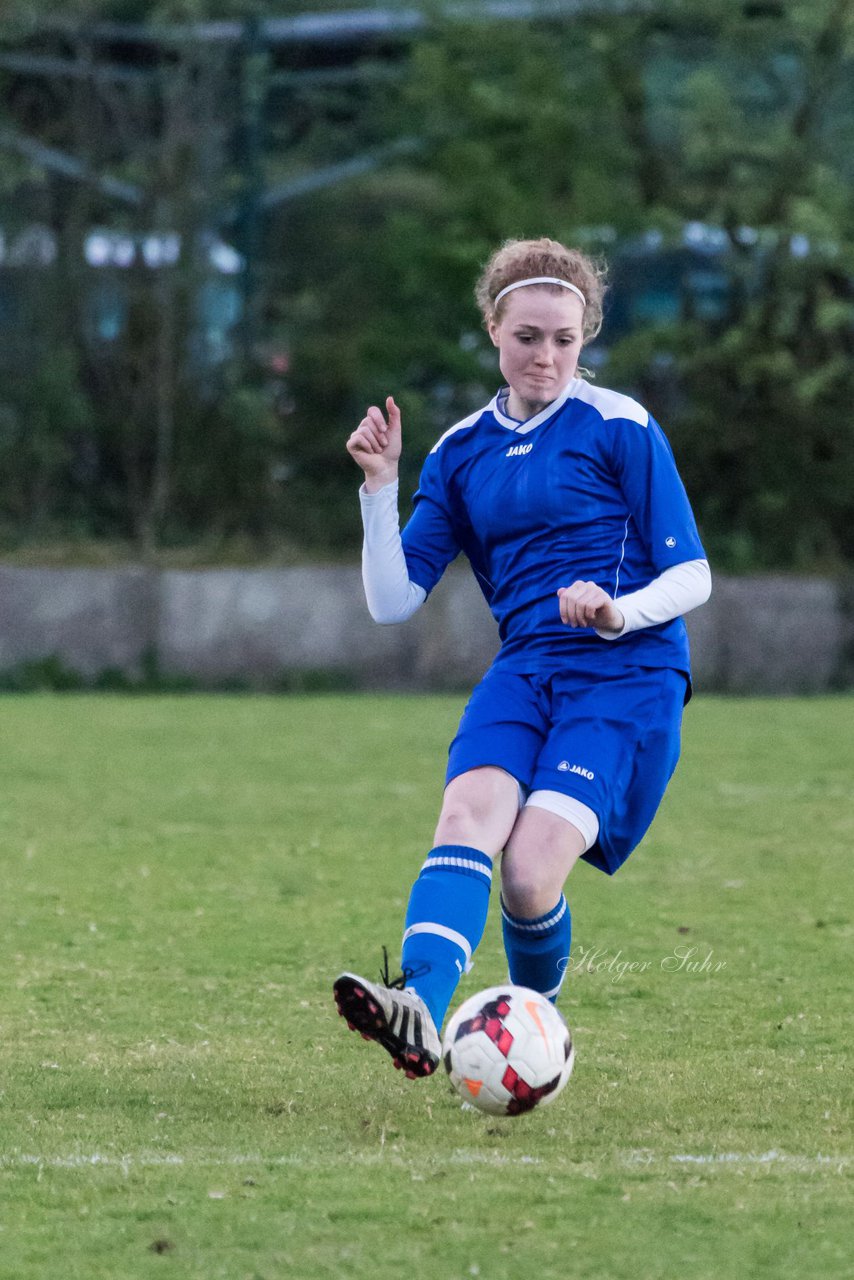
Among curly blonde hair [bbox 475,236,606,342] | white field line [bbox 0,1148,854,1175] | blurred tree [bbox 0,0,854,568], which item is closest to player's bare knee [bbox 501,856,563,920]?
white field line [bbox 0,1148,854,1175]

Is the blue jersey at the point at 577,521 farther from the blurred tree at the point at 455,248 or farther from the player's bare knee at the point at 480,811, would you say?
the blurred tree at the point at 455,248

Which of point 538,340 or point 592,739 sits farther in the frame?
point 538,340

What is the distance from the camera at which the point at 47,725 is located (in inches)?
493

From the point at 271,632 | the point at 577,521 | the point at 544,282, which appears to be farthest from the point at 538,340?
the point at 271,632

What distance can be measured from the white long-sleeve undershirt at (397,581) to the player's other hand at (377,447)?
0.03 metres

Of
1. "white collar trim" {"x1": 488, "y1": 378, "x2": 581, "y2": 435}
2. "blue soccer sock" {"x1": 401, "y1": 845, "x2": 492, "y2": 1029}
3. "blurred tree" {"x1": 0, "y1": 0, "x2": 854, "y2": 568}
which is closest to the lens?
"blue soccer sock" {"x1": 401, "y1": 845, "x2": 492, "y2": 1029}

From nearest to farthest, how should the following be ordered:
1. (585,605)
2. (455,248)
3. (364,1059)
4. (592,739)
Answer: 1. (585,605)
2. (592,739)
3. (364,1059)
4. (455,248)

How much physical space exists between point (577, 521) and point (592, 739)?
49cm

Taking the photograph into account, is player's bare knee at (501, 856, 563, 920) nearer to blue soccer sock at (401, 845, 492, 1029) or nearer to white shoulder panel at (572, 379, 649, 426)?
blue soccer sock at (401, 845, 492, 1029)

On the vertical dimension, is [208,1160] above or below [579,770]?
below

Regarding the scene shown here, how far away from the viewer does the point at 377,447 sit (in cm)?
450

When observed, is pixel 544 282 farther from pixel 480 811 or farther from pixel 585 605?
Answer: pixel 480 811

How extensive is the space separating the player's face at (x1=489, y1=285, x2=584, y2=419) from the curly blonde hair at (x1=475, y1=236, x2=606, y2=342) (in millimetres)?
42

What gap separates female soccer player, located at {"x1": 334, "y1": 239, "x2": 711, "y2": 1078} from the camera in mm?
4188
